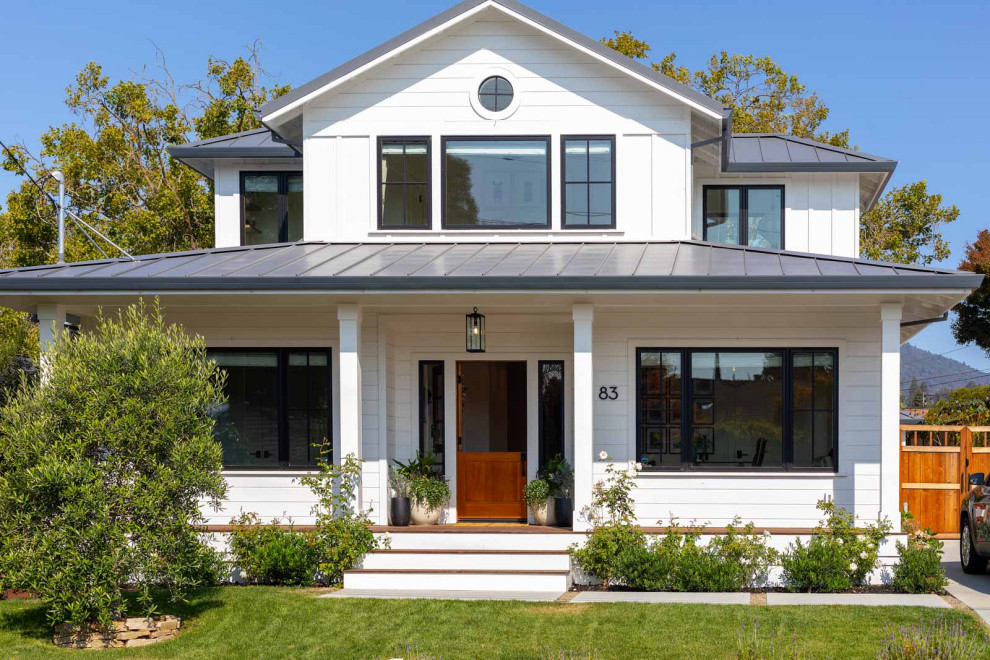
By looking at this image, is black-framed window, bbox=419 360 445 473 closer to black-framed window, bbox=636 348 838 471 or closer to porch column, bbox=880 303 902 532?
black-framed window, bbox=636 348 838 471

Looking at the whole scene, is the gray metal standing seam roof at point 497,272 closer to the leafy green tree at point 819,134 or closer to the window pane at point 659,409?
the window pane at point 659,409

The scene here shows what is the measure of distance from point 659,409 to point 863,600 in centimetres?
354

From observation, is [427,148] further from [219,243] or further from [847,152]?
[847,152]

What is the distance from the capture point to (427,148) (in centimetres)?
1447

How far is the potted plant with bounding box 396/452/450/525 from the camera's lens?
542 inches

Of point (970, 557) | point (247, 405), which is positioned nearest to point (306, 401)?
point (247, 405)

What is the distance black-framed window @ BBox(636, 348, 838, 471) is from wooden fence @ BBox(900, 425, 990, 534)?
4336 mm

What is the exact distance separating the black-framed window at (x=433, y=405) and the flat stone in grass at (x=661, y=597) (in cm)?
352

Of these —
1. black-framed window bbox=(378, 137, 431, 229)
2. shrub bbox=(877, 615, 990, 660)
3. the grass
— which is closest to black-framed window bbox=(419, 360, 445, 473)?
black-framed window bbox=(378, 137, 431, 229)

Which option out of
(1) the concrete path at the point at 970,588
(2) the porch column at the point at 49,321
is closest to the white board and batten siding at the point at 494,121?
(2) the porch column at the point at 49,321

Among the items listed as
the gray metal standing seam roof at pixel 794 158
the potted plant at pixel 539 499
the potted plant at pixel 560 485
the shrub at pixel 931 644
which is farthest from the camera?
the gray metal standing seam roof at pixel 794 158

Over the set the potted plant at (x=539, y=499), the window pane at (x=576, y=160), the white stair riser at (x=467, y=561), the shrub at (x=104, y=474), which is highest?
the window pane at (x=576, y=160)

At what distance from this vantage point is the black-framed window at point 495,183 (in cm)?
1441

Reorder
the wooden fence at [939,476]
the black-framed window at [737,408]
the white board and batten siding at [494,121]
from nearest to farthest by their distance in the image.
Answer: the black-framed window at [737,408]
the white board and batten siding at [494,121]
the wooden fence at [939,476]
